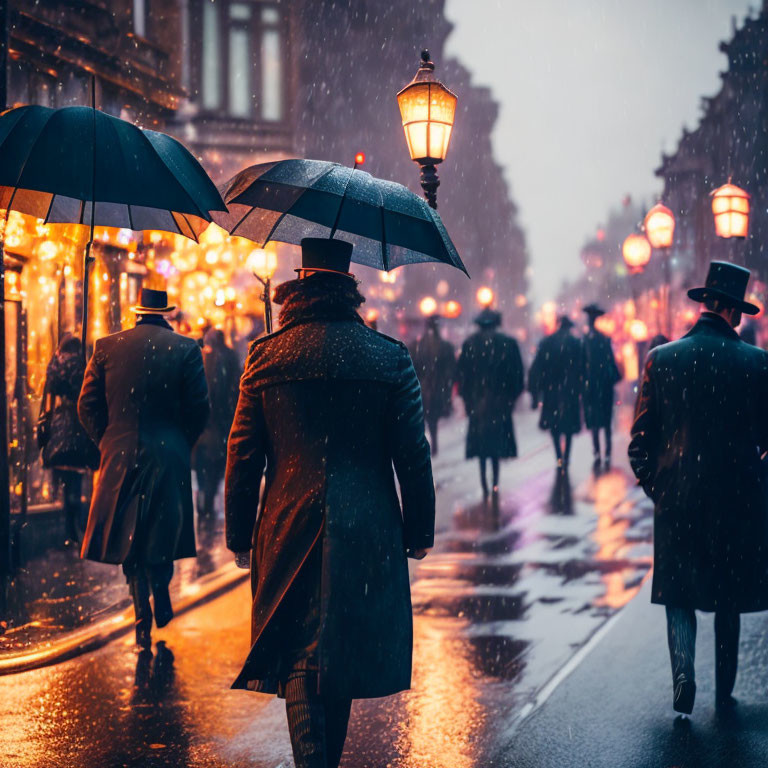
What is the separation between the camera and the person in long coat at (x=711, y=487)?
19.4ft

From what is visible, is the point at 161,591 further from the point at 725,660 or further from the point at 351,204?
the point at 725,660

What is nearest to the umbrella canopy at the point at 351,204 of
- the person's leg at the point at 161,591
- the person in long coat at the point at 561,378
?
the person's leg at the point at 161,591

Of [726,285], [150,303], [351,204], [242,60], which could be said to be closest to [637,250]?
[242,60]

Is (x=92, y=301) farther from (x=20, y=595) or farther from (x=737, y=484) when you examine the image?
(x=737, y=484)

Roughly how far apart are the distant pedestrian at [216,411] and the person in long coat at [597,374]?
6336 mm

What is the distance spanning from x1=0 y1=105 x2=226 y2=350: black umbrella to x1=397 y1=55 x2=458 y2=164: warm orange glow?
3.69 metres

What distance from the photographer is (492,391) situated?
15148 millimetres

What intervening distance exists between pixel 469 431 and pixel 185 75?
19.1m

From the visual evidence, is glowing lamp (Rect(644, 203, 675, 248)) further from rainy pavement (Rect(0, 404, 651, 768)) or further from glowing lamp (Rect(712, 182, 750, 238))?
rainy pavement (Rect(0, 404, 651, 768))

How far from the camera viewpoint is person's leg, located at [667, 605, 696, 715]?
5.70 m

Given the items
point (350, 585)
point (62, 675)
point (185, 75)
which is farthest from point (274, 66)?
point (350, 585)

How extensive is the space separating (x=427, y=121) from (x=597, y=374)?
26.4 feet

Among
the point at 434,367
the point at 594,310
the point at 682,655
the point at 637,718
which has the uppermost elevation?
the point at 594,310

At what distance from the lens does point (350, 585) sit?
4184 mm
